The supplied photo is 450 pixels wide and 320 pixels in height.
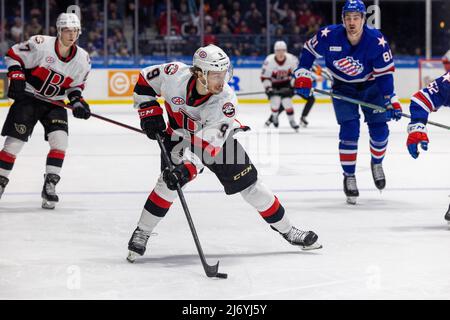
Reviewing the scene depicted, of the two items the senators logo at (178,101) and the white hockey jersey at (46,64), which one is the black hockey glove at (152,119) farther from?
the white hockey jersey at (46,64)

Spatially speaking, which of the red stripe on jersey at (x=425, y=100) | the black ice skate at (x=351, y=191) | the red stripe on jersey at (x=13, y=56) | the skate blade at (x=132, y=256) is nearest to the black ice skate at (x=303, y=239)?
the skate blade at (x=132, y=256)

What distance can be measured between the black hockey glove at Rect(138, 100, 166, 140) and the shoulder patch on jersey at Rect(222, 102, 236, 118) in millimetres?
328

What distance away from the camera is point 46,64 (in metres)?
5.62

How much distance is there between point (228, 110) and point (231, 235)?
99cm

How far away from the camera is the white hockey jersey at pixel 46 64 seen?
560 centimetres

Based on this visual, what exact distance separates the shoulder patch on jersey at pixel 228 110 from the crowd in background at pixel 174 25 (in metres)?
11.5

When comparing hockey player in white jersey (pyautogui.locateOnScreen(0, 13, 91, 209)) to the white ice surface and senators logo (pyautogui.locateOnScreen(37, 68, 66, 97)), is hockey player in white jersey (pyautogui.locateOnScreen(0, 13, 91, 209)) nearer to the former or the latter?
senators logo (pyautogui.locateOnScreen(37, 68, 66, 97))

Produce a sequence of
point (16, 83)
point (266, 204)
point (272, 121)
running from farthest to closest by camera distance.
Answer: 1. point (272, 121)
2. point (16, 83)
3. point (266, 204)

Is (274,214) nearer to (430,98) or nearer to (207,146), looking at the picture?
(207,146)

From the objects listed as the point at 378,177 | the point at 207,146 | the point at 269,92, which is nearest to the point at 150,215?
the point at 207,146

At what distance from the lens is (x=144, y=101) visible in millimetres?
4168

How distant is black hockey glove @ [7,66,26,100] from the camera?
18.0 ft

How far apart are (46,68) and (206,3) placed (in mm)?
11260

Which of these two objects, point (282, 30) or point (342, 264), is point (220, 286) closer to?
point (342, 264)
